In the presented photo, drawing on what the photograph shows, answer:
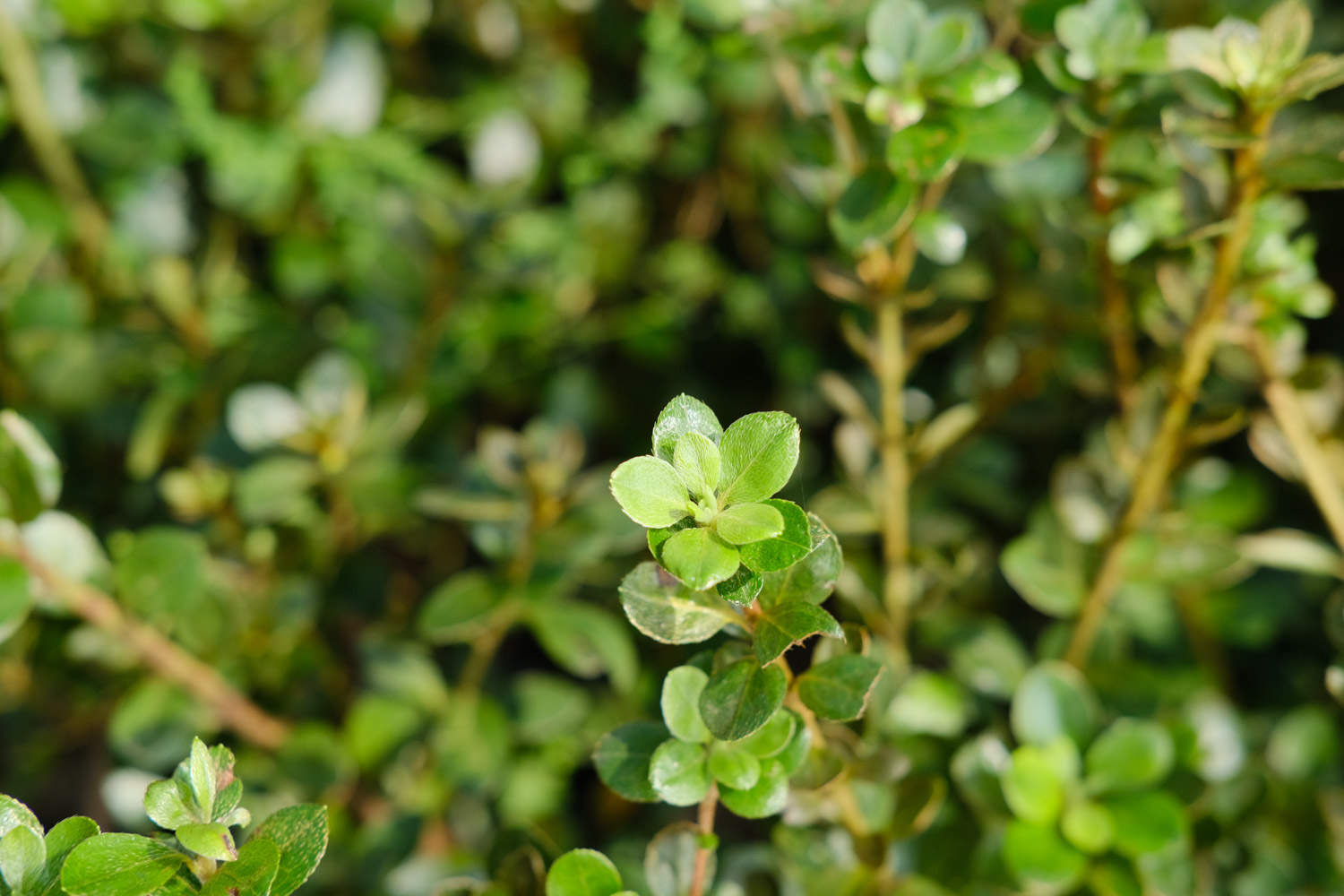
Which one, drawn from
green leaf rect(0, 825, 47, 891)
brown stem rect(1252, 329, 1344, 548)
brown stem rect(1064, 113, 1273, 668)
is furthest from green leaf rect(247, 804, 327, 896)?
brown stem rect(1252, 329, 1344, 548)

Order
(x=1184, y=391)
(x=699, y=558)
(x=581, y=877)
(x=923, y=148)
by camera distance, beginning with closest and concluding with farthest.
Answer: (x=699, y=558)
(x=581, y=877)
(x=923, y=148)
(x=1184, y=391)

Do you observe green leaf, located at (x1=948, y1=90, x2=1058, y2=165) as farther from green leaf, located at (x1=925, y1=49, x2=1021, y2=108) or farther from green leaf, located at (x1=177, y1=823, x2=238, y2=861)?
green leaf, located at (x1=177, y1=823, x2=238, y2=861)

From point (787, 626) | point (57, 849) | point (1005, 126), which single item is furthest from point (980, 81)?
point (57, 849)

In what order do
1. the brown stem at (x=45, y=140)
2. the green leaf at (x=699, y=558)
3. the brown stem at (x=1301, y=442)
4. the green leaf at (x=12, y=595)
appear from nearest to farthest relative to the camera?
the green leaf at (x=699, y=558) → the green leaf at (x=12, y=595) → the brown stem at (x=1301, y=442) → the brown stem at (x=45, y=140)

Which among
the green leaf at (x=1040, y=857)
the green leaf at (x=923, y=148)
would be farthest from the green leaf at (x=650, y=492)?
the green leaf at (x=1040, y=857)

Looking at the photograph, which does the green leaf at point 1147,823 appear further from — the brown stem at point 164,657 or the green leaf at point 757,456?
the brown stem at point 164,657

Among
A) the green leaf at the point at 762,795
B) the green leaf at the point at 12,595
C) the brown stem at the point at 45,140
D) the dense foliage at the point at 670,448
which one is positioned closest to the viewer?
the green leaf at the point at 762,795

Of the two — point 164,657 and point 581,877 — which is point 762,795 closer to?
point 581,877
